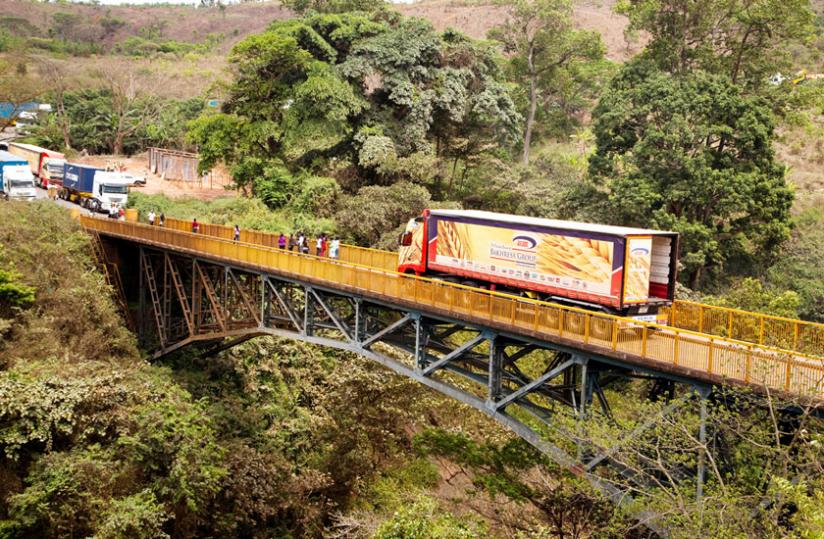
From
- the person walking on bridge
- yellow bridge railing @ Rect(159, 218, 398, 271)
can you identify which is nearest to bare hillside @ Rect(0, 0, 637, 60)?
yellow bridge railing @ Rect(159, 218, 398, 271)

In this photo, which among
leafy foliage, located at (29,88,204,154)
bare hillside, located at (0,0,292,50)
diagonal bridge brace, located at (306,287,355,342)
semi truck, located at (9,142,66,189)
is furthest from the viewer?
bare hillside, located at (0,0,292,50)

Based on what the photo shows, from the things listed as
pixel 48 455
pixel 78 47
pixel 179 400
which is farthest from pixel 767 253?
pixel 78 47

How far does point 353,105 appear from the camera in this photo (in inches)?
1967

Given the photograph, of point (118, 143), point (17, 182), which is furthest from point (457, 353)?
point (118, 143)

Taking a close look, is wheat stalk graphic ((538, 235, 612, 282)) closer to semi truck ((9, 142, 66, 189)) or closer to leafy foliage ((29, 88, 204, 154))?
semi truck ((9, 142, 66, 189))

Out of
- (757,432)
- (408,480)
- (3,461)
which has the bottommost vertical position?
(408,480)

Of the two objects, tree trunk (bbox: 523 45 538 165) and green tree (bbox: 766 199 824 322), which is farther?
tree trunk (bbox: 523 45 538 165)

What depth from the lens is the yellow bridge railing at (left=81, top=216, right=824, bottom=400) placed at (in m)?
16.0

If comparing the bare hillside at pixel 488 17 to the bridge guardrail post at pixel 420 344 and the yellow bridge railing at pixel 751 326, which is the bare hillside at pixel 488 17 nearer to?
the yellow bridge railing at pixel 751 326

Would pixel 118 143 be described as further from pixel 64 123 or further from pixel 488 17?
pixel 488 17

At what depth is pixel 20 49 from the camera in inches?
3477

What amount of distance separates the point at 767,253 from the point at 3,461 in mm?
37993

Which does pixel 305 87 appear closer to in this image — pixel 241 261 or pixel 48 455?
pixel 241 261

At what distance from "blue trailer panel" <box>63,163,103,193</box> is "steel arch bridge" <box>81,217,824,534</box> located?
1217 cm
